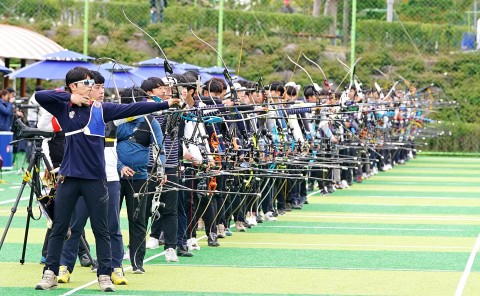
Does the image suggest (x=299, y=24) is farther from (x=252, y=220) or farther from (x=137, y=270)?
(x=137, y=270)

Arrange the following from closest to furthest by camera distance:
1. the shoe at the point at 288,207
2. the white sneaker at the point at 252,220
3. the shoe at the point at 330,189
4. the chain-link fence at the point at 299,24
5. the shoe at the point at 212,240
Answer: the shoe at the point at 212,240, the white sneaker at the point at 252,220, the shoe at the point at 288,207, the shoe at the point at 330,189, the chain-link fence at the point at 299,24

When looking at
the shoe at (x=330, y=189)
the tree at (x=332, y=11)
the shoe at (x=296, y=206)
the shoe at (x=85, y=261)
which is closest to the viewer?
the shoe at (x=85, y=261)

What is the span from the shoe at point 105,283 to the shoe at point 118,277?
1.33 feet

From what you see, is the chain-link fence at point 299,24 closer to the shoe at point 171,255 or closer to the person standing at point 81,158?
the shoe at point 171,255

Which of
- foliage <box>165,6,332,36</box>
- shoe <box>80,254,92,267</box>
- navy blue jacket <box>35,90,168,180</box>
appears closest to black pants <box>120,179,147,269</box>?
shoe <box>80,254,92,267</box>

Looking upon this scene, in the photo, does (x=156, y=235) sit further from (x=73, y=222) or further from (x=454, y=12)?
(x=454, y=12)

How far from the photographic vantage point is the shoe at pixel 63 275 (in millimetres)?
11289

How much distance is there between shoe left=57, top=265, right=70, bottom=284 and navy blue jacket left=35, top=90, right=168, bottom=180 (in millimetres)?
1060

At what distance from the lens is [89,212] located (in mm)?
10836

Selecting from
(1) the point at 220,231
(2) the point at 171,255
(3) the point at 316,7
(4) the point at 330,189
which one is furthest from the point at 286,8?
(2) the point at 171,255

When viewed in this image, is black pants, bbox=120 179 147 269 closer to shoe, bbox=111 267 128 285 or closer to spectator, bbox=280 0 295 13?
shoe, bbox=111 267 128 285

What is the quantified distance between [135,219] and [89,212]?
1268mm

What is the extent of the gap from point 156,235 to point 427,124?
2614 centimetres

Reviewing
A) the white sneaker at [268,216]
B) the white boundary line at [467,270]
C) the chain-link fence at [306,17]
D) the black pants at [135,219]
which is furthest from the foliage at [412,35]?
the black pants at [135,219]
